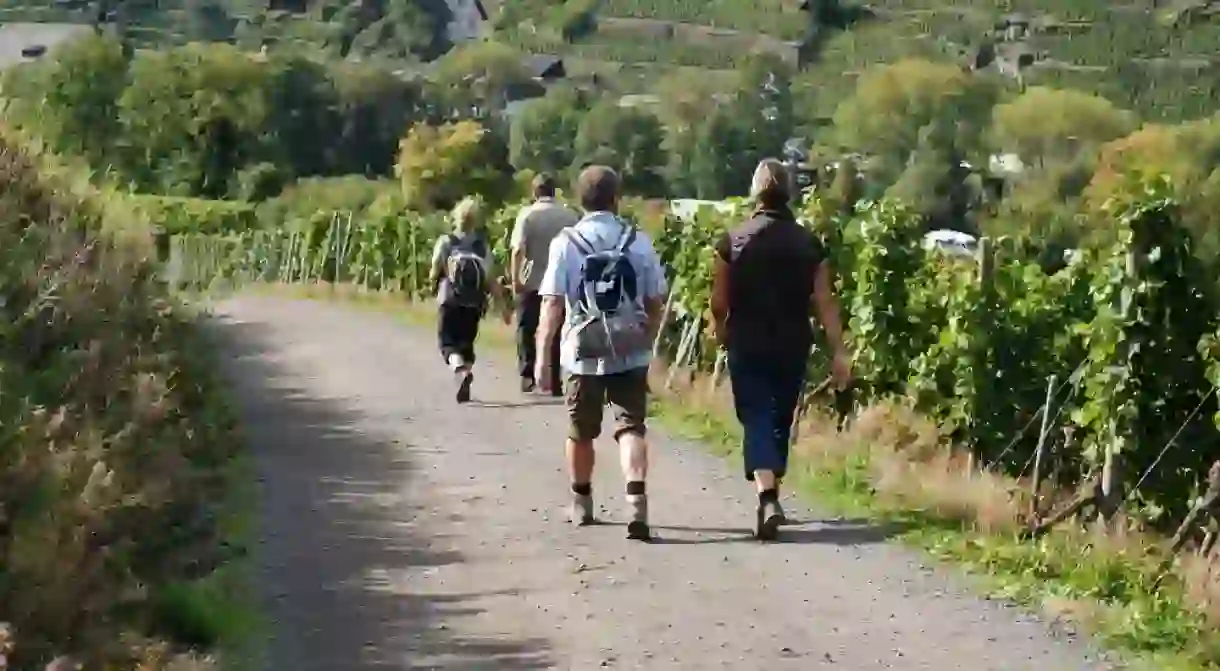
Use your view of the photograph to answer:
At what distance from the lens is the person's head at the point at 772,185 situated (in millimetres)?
9898

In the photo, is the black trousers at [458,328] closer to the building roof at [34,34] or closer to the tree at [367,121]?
the tree at [367,121]

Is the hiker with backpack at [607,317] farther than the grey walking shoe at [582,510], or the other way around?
the grey walking shoe at [582,510]

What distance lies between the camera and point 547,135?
243 ft

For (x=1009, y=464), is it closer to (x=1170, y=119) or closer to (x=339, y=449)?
(x=339, y=449)

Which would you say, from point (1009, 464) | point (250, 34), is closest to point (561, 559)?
point (1009, 464)

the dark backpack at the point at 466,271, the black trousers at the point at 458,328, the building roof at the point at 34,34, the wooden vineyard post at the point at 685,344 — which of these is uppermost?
the dark backpack at the point at 466,271

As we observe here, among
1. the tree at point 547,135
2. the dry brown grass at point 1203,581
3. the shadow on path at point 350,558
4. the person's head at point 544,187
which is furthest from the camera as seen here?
the tree at point 547,135

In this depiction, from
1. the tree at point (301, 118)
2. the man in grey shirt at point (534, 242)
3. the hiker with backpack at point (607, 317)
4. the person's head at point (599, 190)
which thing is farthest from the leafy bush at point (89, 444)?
the tree at point (301, 118)

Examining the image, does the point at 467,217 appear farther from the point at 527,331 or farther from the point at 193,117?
the point at 193,117

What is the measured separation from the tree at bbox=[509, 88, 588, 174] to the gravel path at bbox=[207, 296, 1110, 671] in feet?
185

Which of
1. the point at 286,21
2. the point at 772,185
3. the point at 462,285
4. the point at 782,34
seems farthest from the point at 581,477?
the point at 286,21

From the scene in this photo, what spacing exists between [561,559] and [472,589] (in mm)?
738

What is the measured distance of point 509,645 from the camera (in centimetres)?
764

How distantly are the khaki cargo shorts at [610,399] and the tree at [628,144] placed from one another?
143 feet
